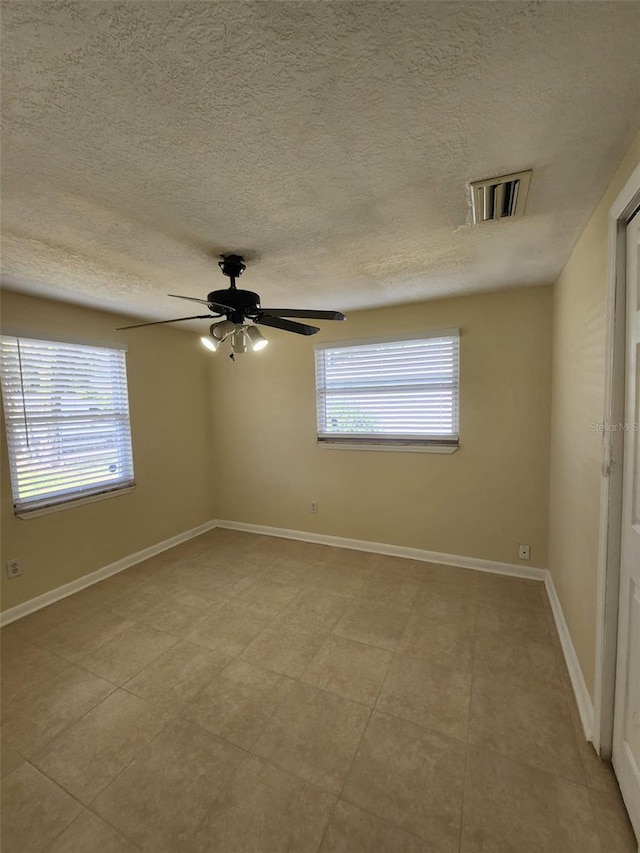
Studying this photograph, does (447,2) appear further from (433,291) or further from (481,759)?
(481,759)

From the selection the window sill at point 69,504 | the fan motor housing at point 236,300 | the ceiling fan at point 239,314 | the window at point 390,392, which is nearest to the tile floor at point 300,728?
the window sill at point 69,504

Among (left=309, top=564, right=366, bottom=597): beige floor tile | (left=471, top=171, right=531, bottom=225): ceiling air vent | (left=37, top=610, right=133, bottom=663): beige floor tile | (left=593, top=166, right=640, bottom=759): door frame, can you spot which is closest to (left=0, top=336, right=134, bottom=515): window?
(left=37, top=610, right=133, bottom=663): beige floor tile

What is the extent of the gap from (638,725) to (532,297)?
2688 mm

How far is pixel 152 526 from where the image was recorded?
3643 mm

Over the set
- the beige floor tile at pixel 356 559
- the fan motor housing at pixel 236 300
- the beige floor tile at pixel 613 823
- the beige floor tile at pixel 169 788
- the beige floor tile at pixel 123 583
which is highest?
the fan motor housing at pixel 236 300

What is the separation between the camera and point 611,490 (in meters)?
1.40

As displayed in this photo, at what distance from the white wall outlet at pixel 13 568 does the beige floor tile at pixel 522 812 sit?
3104 millimetres

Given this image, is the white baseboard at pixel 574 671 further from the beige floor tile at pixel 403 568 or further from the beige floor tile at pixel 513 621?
the beige floor tile at pixel 403 568

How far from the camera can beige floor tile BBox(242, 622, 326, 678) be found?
206cm

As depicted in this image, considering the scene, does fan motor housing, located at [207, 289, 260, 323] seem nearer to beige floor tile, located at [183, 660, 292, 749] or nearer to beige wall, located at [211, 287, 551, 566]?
beige wall, located at [211, 287, 551, 566]

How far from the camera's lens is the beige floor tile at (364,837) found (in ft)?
3.95

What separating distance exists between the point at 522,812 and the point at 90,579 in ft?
10.7

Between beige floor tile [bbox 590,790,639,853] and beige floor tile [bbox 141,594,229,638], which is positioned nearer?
beige floor tile [bbox 590,790,639,853]

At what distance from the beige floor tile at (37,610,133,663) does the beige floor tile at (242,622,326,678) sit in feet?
3.27
